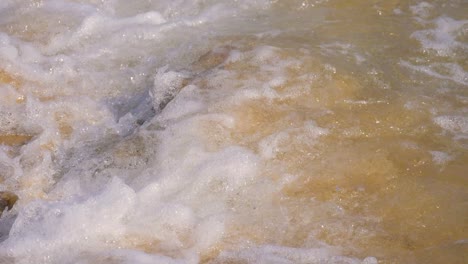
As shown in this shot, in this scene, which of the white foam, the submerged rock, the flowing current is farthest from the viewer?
the white foam

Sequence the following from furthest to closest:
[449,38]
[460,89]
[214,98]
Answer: [449,38], [460,89], [214,98]

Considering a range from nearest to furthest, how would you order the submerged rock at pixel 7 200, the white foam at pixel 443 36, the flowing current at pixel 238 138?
the flowing current at pixel 238 138
the submerged rock at pixel 7 200
the white foam at pixel 443 36

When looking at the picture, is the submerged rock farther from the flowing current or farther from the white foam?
the white foam

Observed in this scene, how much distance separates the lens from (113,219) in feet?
10.3

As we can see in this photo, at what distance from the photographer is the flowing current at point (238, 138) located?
3020 millimetres

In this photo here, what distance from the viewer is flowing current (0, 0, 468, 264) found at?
302cm

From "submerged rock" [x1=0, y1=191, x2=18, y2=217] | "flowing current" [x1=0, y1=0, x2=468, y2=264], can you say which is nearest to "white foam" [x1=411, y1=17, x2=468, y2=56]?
"flowing current" [x1=0, y1=0, x2=468, y2=264]

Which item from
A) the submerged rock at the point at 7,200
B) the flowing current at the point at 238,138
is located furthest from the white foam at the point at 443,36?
the submerged rock at the point at 7,200

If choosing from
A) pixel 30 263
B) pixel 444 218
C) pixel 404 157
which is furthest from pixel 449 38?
pixel 30 263

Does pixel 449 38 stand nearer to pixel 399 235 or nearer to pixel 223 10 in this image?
pixel 223 10

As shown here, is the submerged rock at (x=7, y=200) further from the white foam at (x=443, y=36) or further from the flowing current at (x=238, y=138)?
the white foam at (x=443, y=36)

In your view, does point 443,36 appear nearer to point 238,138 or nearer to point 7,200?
point 238,138

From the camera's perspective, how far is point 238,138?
3.70m

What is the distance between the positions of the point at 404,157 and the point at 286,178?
2.78 ft
